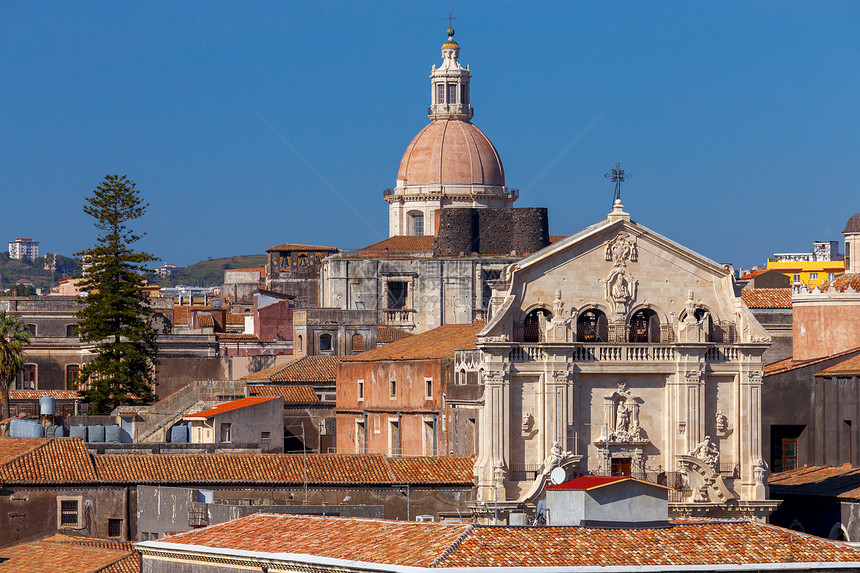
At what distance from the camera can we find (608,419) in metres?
57.5

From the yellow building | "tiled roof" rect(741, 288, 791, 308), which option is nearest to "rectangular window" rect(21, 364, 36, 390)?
"tiled roof" rect(741, 288, 791, 308)

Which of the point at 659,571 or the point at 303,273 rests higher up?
the point at 303,273

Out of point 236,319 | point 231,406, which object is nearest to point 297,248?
point 236,319

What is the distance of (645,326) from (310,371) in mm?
25507

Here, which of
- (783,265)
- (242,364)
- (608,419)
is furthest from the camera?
(783,265)

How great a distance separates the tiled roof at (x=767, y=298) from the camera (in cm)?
8375

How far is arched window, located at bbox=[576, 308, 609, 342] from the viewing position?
190 ft

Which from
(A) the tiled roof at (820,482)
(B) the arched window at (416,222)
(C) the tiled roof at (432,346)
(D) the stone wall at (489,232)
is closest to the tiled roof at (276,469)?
(C) the tiled roof at (432,346)

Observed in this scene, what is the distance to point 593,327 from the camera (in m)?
58.1

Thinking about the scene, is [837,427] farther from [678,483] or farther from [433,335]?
[433,335]

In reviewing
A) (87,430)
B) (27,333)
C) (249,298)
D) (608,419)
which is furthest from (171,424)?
(249,298)

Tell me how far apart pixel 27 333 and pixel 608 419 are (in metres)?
38.1

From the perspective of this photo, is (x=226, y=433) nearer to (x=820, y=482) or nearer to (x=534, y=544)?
(x=820, y=482)

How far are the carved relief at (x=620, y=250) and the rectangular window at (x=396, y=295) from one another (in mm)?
40733
